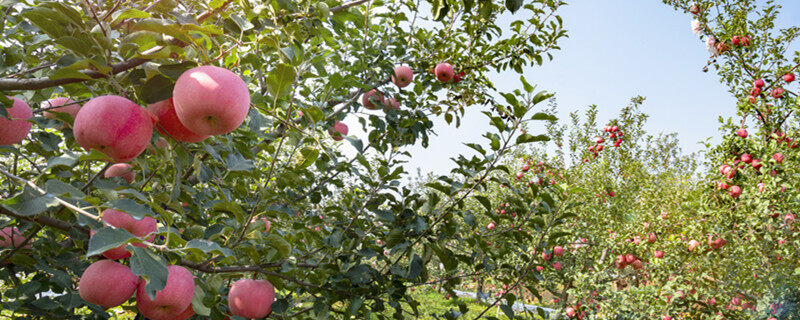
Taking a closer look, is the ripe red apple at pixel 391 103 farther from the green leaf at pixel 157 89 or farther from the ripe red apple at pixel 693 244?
the ripe red apple at pixel 693 244

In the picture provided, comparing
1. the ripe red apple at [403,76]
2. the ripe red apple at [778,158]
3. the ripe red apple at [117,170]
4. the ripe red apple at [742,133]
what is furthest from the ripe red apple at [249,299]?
the ripe red apple at [742,133]

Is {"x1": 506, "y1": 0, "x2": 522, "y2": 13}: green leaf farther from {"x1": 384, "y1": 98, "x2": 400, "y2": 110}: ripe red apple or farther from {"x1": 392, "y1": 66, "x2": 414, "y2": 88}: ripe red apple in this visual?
{"x1": 392, "y1": 66, "x2": 414, "y2": 88}: ripe red apple

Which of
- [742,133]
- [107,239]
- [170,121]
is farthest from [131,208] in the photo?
[742,133]

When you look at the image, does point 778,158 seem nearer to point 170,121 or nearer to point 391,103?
point 391,103

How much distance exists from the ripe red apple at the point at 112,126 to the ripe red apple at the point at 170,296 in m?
0.48

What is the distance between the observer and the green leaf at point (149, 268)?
0.87 m

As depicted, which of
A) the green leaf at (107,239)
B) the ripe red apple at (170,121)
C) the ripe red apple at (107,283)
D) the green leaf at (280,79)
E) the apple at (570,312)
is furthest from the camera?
the apple at (570,312)

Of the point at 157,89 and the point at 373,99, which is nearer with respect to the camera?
the point at 157,89

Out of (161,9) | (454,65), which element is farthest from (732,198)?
(161,9)

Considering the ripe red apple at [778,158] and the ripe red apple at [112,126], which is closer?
the ripe red apple at [112,126]

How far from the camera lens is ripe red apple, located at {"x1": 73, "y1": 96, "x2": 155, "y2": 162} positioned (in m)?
1.00

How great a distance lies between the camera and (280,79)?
122 cm

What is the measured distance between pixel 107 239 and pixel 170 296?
22.2 inches

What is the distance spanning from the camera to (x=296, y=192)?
9.60 ft
